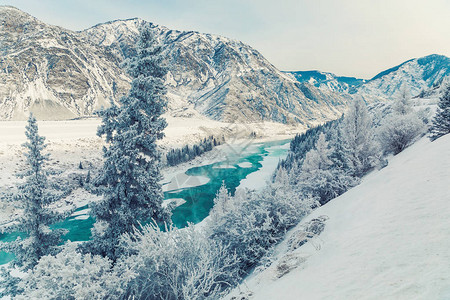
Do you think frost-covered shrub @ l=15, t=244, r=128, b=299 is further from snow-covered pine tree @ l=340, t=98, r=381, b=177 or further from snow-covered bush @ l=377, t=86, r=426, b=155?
snow-covered bush @ l=377, t=86, r=426, b=155

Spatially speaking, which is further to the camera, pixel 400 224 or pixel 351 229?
pixel 351 229

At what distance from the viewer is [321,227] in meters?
8.87

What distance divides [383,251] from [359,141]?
1913cm

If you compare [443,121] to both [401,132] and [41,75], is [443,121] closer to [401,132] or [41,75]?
[401,132]

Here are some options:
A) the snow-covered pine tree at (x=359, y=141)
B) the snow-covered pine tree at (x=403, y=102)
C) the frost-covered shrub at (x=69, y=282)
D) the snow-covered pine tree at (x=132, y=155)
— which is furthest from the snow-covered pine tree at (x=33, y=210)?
the snow-covered pine tree at (x=403, y=102)

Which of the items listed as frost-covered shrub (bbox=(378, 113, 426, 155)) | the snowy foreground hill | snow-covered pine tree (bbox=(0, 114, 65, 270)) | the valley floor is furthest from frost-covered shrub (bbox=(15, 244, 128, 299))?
the valley floor

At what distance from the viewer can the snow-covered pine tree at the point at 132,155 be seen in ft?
35.3

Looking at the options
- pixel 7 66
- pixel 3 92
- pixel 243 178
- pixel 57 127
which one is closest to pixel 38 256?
pixel 243 178

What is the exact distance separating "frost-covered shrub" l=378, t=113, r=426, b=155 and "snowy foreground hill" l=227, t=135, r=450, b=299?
40.0 ft

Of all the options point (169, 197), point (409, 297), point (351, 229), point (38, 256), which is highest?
point (409, 297)

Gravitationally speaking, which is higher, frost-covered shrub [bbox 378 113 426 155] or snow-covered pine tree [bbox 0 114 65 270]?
frost-covered shrub [bbox 378 113 426 155]

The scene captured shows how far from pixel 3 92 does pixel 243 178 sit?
17447cm

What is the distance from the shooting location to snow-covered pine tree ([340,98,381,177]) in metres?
20.0

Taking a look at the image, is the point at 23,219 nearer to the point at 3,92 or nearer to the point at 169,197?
the point at 169,197
